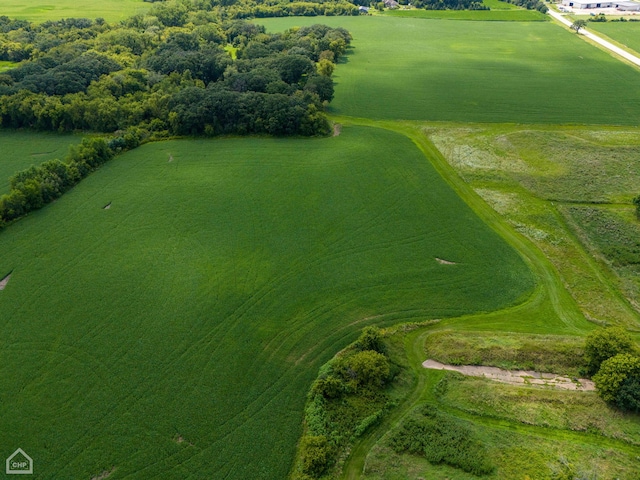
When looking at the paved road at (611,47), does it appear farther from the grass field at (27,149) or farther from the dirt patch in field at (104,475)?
the dirt patch in field at (104,475)

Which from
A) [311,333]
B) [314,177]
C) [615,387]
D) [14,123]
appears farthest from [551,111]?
[14,123]

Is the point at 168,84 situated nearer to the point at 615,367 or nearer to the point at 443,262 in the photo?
the point at 443,262

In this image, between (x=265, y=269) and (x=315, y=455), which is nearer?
(x=315, y=455)

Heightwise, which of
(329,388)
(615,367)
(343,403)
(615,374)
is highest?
(615,367)

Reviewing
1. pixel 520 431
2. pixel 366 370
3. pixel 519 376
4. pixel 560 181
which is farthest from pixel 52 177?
pixel 560 181

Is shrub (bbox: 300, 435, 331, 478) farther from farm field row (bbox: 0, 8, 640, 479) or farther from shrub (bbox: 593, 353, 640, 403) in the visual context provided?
shrub (bbox: 593, 353, 640, 403)

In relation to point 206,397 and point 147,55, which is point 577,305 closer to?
point 206,397
